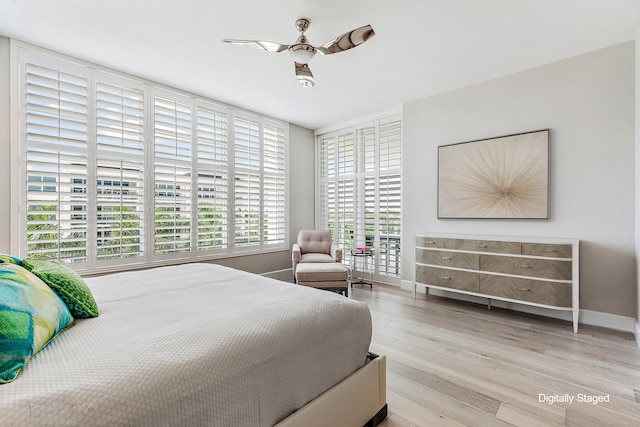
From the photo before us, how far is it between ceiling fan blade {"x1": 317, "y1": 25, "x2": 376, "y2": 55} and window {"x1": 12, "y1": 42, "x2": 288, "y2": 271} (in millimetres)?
2364

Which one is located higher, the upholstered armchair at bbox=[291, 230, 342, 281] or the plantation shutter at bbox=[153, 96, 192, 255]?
the plantation shutter at bbox=[153, 96, 192, 255]

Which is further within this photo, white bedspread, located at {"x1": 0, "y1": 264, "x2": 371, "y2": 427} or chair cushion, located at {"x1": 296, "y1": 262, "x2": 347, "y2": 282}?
chair cushion, located at {"x1": 296, "y1": 262, "x2": 347, "y2": 282}

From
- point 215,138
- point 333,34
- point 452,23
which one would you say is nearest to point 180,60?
point 215,138

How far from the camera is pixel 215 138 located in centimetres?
416

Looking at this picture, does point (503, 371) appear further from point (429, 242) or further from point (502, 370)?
point (429, 242)

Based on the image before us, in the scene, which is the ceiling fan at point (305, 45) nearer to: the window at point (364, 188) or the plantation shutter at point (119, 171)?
the plantation shutter at point (119, 171)

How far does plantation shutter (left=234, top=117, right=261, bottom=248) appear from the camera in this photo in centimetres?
444

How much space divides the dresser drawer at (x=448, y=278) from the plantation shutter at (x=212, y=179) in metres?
2.76

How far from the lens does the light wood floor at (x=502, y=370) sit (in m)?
1.68

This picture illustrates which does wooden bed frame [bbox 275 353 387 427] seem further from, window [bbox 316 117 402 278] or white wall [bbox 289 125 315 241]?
white wall [bbox 289 125 315 241]

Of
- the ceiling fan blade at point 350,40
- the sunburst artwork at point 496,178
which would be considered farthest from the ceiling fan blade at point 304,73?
the sunburst artwork at point 496,178

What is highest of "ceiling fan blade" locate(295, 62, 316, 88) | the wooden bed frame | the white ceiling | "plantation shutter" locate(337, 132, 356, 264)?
the white ceiling

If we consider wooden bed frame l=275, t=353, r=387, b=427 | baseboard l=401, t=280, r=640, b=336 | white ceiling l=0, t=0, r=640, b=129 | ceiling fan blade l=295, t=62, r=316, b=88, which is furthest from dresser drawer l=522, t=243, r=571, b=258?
ceiling fan blade l=295, t=62, r=316, b=88

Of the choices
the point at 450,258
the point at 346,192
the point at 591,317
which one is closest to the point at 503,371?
the point at 450,258
